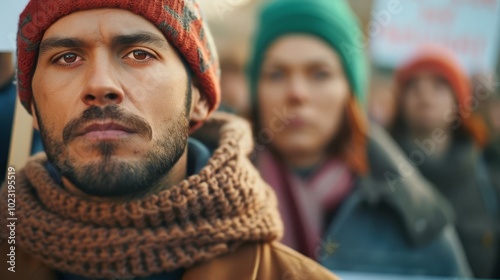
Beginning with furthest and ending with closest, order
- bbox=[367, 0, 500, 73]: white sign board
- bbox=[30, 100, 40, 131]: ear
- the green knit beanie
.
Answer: bbox=[367, 0, 500, 73]: white sign board < the green knit beanie < bbox=[30, 100, 40, 131]: ear

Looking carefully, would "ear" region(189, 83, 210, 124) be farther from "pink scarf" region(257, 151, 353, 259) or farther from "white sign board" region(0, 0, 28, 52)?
"white sign board" region(0, 0, 28, 52)

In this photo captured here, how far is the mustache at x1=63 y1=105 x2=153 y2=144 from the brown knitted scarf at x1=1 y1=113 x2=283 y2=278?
173mm

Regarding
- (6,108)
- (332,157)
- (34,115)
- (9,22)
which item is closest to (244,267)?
(332,157)

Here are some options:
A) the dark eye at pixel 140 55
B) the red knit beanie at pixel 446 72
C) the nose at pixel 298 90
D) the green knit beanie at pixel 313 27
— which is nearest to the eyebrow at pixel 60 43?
the dark eye at pixel 140 55

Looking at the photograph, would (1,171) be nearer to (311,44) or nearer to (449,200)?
(311,44)

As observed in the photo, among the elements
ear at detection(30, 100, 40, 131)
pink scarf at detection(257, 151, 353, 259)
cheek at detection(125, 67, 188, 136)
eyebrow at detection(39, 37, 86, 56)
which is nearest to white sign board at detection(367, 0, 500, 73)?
pink scarf at detection(257, 151, 353, 259)

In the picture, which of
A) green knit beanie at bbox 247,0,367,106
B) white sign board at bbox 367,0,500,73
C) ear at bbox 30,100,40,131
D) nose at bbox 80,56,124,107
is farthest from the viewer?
white sign board at bbox 367,0,500,73

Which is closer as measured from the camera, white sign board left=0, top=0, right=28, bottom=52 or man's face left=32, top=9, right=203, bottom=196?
man's face left=32, top=9, right=203, bottom=196

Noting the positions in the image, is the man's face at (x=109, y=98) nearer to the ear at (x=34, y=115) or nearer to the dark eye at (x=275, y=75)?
the ear at (x=34, y=115)

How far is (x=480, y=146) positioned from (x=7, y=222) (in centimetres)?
171

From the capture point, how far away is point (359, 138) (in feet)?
6.68

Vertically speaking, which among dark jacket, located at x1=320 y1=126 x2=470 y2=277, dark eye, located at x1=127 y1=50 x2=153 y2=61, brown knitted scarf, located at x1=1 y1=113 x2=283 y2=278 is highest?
dark eye, located at x1=127 y1=50 x2=153 y2=61

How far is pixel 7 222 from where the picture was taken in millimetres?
1732

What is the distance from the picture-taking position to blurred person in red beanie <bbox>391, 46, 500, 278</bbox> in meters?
2.11
